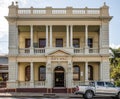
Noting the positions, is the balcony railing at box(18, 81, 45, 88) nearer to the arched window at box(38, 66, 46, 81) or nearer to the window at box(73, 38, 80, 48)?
the arched window at box(38, 66, 46, 81)

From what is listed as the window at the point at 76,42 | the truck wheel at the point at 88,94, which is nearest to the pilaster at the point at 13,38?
the window at the point at 76,42

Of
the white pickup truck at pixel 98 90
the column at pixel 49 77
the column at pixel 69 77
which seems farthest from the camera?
the column at pixel 49 77

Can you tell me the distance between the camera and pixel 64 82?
42250 mm

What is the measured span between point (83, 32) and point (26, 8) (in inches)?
331

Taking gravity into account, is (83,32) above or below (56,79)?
above

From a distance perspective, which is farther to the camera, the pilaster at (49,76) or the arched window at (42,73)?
the arched window at (42,73)

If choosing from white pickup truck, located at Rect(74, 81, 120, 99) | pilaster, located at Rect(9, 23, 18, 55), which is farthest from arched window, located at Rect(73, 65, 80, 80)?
white pickup truck, located at Rect(74, 81, 120, 99)

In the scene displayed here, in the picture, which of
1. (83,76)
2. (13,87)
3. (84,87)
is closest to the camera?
(84,87)

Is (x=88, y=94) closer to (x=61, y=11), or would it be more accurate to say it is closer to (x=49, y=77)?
(x=49, y=77)

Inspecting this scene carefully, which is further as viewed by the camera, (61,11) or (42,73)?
(42,73)

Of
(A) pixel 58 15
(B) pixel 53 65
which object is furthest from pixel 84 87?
(A) pixel 58 15

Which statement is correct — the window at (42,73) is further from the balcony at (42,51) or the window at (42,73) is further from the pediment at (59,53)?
the pediment at (59,53)

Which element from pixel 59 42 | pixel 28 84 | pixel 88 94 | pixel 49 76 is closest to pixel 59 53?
pixel 49 76

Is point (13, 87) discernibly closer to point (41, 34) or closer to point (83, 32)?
point (41, 34)
